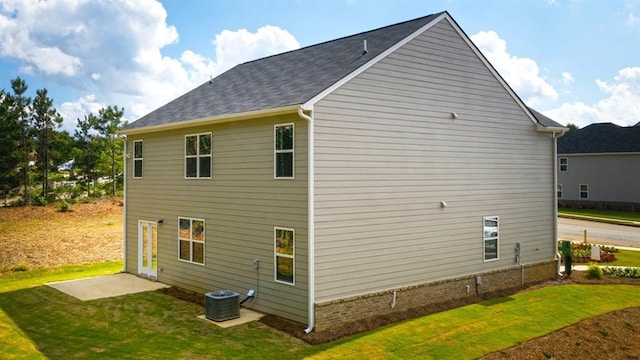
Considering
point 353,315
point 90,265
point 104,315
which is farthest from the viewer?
point 90,265

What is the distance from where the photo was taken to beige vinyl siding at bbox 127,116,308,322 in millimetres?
11250

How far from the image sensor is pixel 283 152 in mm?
11609

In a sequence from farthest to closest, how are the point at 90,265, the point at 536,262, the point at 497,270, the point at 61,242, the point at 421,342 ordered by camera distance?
the point at 61,242 < the point at 90,265 < the point at 536,262 < the point at 497,270 < the point at 421,342

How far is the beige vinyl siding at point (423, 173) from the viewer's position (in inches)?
444

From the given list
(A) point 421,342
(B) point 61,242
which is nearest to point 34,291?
(B) point 61,242

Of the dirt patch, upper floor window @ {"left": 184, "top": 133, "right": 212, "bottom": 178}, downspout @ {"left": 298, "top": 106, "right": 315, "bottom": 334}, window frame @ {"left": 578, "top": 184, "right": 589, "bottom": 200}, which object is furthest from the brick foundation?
window frame @ {"left": 578, "top": 184, "right": 589, "bottom": 200}

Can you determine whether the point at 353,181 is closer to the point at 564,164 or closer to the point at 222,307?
the point at 222,307

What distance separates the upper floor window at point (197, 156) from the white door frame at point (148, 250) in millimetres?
2980

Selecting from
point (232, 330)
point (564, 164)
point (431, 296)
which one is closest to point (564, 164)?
point (564, 164)

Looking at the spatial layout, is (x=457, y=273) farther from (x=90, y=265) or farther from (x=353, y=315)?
(x=90, y=265)

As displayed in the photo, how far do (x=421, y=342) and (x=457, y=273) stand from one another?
4281 millimetres

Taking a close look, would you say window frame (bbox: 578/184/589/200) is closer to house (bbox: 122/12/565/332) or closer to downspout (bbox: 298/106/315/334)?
house (bbox: 122/12/565/332)

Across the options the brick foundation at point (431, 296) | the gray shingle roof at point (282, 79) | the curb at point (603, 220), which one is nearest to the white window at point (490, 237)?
the brick foundation at point (431, 296)

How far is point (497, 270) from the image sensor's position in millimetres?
14938
